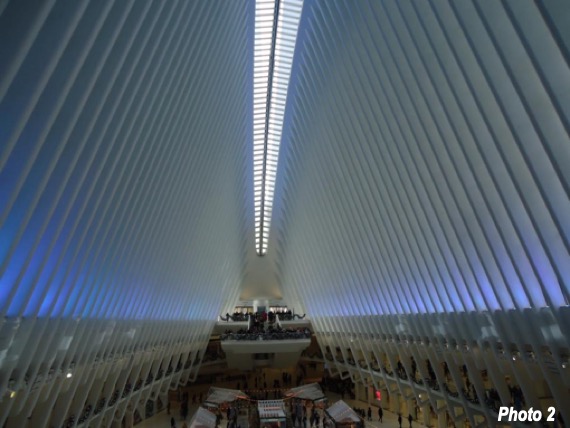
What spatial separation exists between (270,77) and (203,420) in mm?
16712

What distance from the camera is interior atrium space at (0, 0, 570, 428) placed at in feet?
25.1

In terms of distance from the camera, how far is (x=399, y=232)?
51.8ft

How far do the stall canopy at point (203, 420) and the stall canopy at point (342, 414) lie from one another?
5.32 m

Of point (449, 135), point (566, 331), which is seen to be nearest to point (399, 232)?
point (449, 135)

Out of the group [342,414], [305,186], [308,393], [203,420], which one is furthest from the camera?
[305,186]

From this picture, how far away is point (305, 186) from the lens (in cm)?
2509

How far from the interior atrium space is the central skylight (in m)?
0.13

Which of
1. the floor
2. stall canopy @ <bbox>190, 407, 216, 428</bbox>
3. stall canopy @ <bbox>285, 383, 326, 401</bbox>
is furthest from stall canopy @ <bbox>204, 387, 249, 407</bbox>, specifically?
stall canopy @ <bbox>285, 383, 326, 401</bbox>

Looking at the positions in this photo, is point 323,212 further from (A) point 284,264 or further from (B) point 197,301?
(A) point 284,264

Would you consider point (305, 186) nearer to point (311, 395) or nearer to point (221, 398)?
point (311, 395)

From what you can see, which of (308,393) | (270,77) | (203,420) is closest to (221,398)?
(203,420)

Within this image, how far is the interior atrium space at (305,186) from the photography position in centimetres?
764

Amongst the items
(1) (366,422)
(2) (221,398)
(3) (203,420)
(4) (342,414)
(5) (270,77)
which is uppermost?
(5) (270,77)

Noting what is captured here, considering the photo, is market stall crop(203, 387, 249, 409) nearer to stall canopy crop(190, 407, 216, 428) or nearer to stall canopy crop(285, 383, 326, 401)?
stall canopy crop(190, 407, 216, 428)
